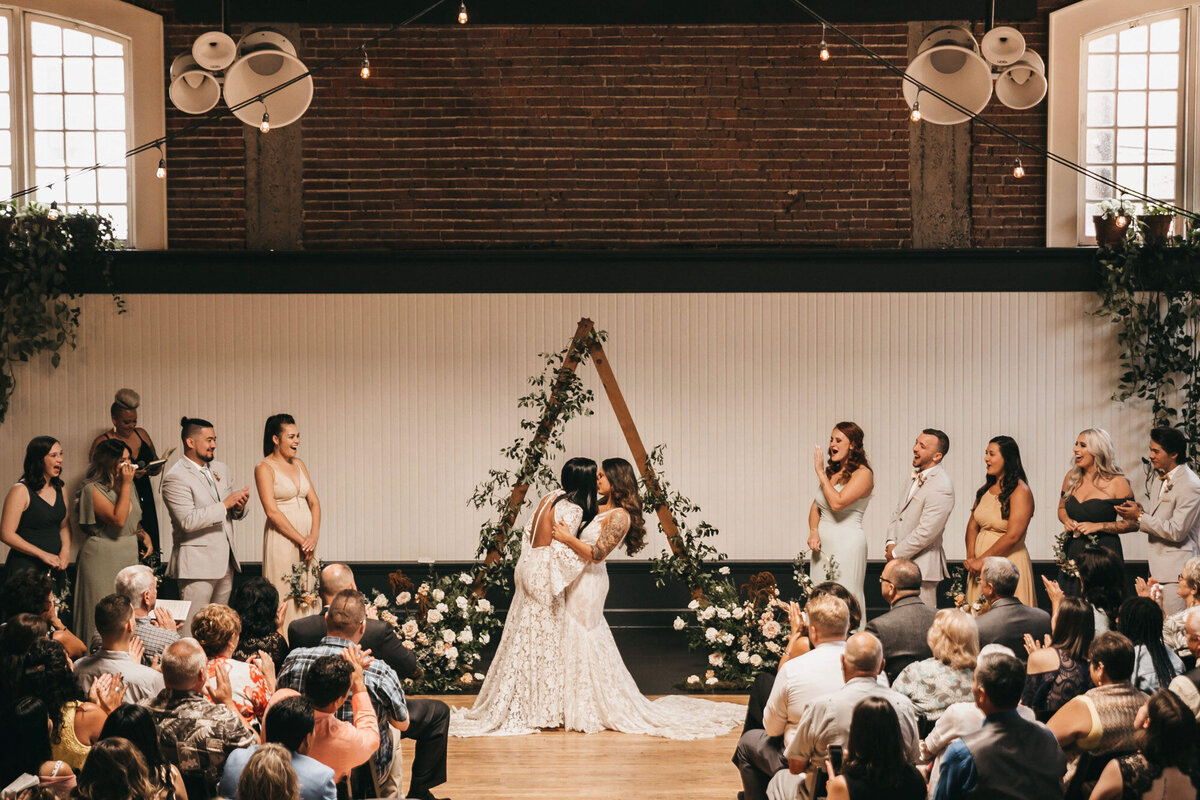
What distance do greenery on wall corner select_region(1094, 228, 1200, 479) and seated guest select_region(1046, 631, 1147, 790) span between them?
484 cm

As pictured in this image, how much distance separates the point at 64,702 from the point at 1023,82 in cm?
515

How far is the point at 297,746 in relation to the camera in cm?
334

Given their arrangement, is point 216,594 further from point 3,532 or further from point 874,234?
point 874,234

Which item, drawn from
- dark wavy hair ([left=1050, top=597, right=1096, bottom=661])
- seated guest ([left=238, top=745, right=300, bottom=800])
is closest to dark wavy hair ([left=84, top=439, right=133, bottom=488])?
seated guest ([left=238, top=745, right=300, bottom=800])

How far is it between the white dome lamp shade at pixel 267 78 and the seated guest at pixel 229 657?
233 cm

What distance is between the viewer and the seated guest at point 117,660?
406cm

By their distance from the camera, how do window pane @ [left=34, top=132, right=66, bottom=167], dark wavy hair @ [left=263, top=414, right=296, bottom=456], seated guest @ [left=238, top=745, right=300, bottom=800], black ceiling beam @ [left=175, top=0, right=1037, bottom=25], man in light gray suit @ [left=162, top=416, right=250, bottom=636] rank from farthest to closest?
window pane @ [left=34, top=132, right=66, bottom=167], black ceiling beam @ [left=175, top=0, right=1037, bottom=25], dark wavy hair @ [left=263, top=414, right=296, bottom=456], man in light gray suit @ [left=162, top=416, right=250, bottom=636], seated guest @ [left=238, top=745, right=300, bottom=800]

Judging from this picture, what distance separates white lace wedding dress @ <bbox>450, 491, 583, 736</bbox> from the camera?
599 cm

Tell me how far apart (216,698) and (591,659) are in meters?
2.54

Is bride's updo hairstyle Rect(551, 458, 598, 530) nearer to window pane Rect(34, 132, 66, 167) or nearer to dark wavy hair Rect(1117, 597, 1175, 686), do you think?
dark wavy hair Rect(1117, 597, 1175, 686)

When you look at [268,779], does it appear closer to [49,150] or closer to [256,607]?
[256,607]

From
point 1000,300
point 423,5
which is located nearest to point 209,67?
point 423,5

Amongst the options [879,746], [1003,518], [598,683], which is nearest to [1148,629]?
[879,746]

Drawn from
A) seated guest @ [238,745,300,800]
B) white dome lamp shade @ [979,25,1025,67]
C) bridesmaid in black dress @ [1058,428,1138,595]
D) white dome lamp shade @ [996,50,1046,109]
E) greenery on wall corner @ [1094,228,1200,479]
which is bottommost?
seated guest @ [238,745,300,800]
